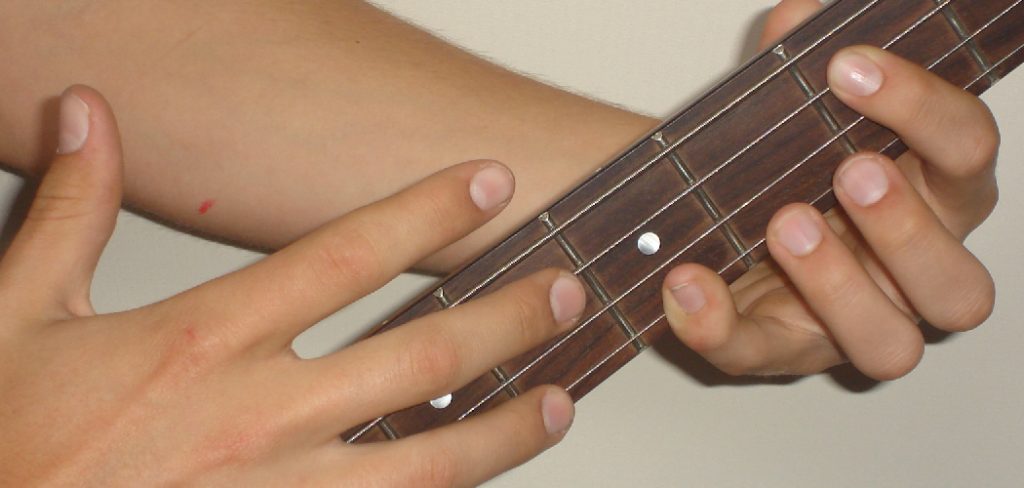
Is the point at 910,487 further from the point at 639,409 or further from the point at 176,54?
the point at 176,54

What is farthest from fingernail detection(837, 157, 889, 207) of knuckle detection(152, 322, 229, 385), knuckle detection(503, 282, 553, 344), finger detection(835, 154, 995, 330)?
knuckle detection(152, 322, 229, 385)

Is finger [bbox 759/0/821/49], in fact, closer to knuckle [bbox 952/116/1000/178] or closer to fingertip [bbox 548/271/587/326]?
knuckle [bbox 952/116/1000/178]

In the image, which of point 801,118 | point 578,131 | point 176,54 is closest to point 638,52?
point 578,131

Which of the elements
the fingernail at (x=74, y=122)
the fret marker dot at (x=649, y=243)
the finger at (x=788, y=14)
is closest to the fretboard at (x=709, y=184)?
the fret marker dot at (x=649, y=243)

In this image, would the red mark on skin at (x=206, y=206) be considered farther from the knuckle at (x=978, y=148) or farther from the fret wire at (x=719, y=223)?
the knuckle at (x=978, y=148)

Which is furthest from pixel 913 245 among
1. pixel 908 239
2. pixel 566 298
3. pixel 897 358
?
pixel 566 298

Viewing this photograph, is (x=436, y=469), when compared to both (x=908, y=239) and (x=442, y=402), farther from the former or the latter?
(x=908, y=239)
